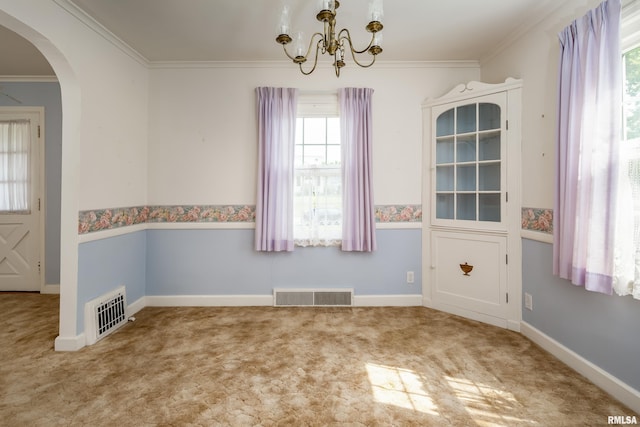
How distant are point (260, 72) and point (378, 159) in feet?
5.25

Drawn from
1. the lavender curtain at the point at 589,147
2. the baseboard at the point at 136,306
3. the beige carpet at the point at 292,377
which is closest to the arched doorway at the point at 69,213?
the beige carpet at the point at 292,377

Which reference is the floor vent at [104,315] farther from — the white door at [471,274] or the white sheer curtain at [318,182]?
the white door at [471,274]

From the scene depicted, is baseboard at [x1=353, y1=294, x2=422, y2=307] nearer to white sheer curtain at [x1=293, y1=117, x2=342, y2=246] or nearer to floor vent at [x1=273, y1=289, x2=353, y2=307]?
floor vent at [x1=273, y1=289, x2=353, y2=307]

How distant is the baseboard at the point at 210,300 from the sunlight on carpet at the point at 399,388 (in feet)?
4.99

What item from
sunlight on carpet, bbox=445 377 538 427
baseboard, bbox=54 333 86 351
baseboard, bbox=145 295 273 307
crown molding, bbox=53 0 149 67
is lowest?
sunlight on carpet, bbox=445 377 538 427

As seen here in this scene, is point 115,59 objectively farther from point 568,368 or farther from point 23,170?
point 568,368

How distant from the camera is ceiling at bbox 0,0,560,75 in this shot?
2.28m

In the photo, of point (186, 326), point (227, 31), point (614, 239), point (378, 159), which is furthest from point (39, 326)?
point (614, 239)

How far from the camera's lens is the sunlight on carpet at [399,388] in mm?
1688

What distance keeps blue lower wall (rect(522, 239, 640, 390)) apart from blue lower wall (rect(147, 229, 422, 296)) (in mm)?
1051

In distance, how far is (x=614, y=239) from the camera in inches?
67.8

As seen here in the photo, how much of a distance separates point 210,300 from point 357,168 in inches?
84.8

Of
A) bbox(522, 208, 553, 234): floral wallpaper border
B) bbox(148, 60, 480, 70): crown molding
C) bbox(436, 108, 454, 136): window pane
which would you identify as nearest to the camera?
bbox(522, 208, 553, 234): floral wallpaper border

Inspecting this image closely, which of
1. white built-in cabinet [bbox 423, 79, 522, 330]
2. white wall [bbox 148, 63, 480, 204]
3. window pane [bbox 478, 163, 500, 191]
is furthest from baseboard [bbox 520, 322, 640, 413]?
white wall [bbox 148, 63, 480, 204]
